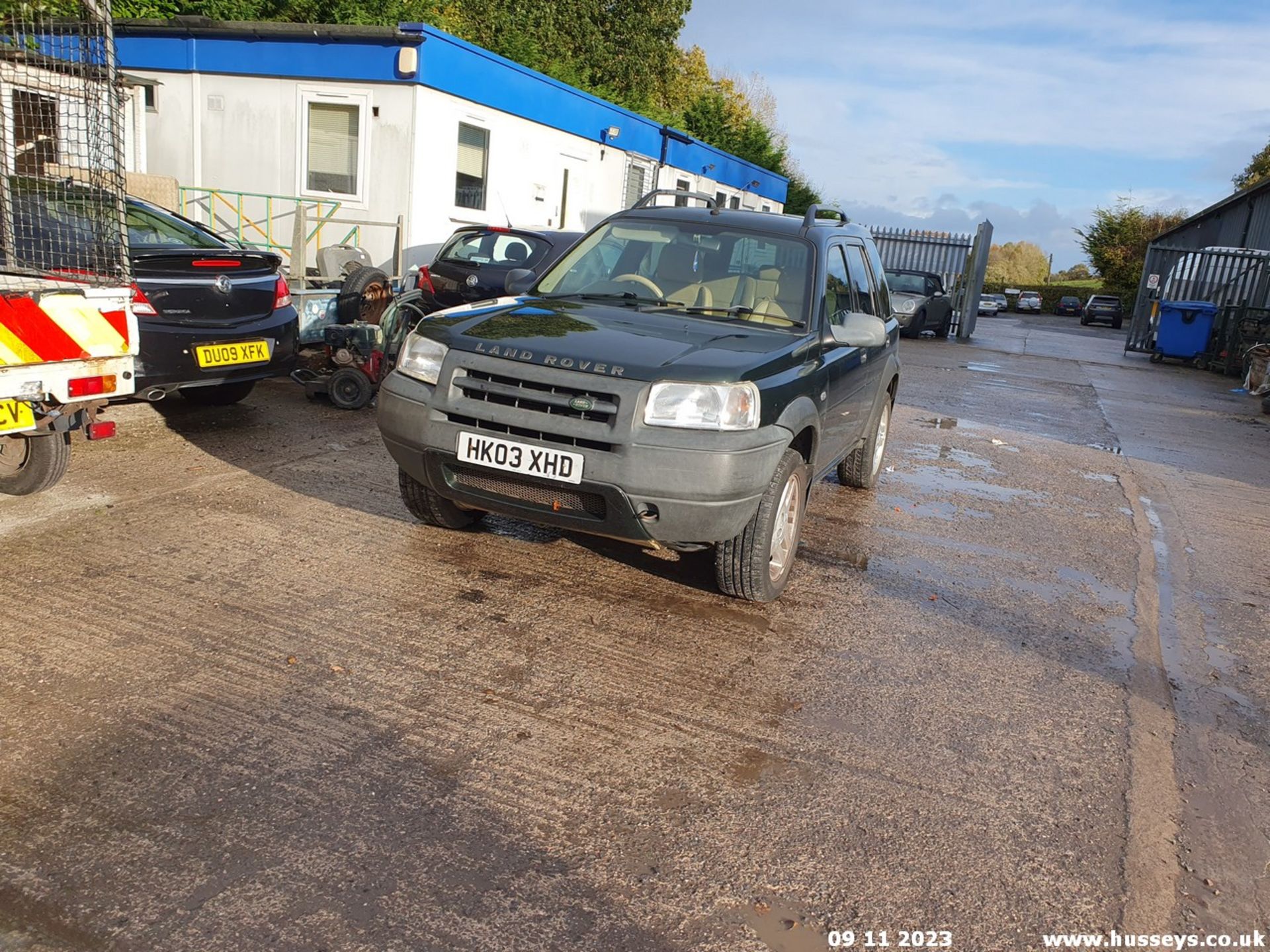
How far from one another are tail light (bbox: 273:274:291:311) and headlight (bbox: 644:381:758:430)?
439cm

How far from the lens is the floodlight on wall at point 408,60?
13.6 metres

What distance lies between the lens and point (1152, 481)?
8.82m

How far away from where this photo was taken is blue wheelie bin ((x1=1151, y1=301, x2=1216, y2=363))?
22062 millimetres

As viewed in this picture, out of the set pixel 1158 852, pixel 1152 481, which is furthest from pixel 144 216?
pixel 1152 481

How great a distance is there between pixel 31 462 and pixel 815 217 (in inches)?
180

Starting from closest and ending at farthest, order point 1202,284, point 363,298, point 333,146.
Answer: point 363,298, point 333,146, point 1202,284

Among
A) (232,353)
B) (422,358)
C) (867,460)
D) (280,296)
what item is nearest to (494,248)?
(280,296)

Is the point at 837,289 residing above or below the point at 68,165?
below

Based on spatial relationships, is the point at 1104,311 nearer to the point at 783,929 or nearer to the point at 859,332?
the point at 859,332

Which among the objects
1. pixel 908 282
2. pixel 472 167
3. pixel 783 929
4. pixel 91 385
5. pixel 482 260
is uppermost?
pixel 472 167

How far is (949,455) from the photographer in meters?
9.20

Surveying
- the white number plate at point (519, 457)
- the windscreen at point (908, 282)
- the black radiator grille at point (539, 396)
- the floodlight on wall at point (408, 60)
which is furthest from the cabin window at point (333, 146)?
the windscreen at point (908, 282)

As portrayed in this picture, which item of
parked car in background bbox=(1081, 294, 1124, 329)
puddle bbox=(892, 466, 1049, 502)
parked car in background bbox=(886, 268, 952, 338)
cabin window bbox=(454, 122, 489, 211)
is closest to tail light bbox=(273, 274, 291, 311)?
puddle bbox=(892, 466, 1049, 502)

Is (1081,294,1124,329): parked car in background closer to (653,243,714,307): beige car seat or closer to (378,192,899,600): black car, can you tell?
(378,192,899,600): black car
